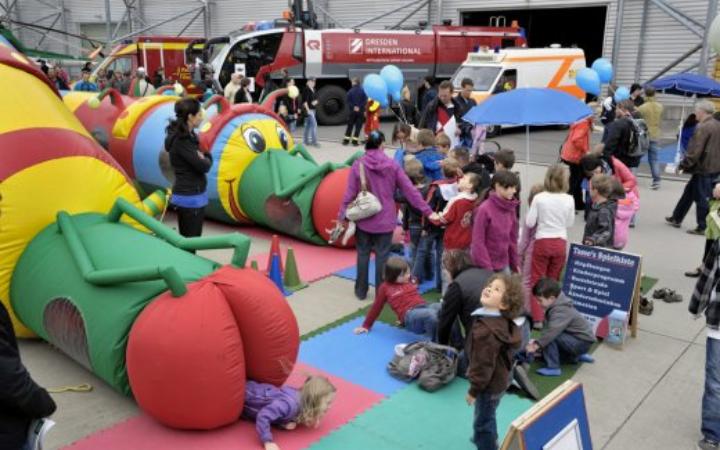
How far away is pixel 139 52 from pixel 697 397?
24.8m

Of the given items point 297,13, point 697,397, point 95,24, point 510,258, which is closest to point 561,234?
point 510,258

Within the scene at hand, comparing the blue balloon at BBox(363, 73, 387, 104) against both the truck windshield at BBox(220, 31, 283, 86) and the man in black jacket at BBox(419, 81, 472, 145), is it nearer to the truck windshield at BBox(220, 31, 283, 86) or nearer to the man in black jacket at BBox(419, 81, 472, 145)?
the man in black jacket at BBox(419, 81, 472, 145)

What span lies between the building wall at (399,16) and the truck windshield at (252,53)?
367 inches

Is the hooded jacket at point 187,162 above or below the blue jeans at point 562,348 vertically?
above

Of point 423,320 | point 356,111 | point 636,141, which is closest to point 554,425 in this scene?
point 423,320

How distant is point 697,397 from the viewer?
5.06m

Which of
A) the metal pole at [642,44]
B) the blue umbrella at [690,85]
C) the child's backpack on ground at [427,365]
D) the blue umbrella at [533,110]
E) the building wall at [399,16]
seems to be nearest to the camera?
the child's backpack on ground at [427,365]

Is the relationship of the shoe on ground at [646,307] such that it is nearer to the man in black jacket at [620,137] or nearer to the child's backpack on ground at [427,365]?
the child's backpack on ground at [427,365]

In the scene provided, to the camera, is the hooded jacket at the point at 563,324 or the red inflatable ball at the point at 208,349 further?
the hooded jacket at the point at 563,324

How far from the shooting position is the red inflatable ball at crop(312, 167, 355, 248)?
8.24 m

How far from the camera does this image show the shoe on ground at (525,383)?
4961 mm

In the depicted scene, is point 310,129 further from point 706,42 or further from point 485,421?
point 485,421

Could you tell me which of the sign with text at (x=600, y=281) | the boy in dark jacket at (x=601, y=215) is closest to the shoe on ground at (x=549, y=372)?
the sign with text at (x=600, y=281)

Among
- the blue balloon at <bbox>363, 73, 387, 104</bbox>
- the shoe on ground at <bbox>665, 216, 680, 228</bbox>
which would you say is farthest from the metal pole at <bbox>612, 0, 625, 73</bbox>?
the shoe on ground at <bbox>665, 216, 680, 228</bbox>
